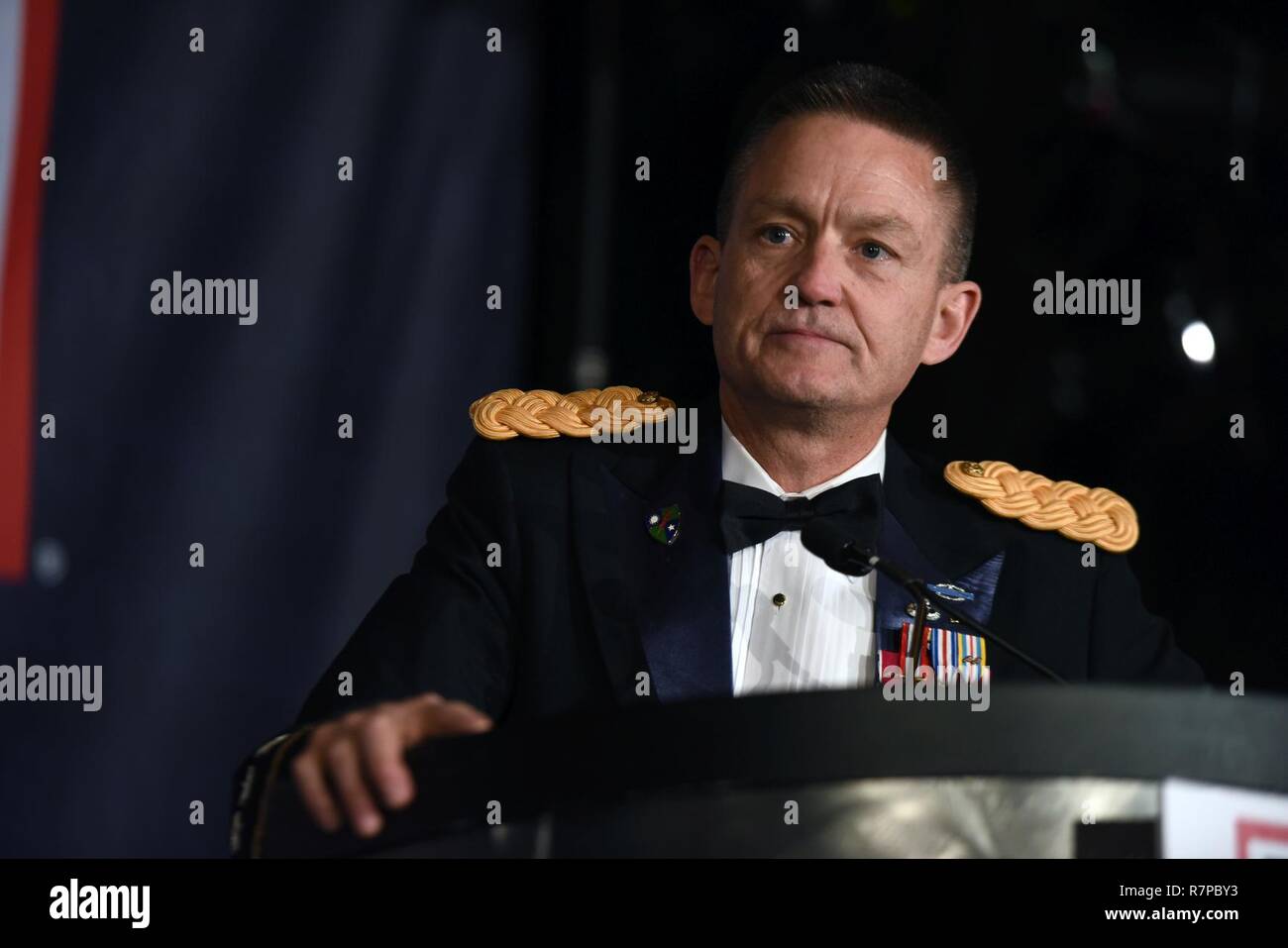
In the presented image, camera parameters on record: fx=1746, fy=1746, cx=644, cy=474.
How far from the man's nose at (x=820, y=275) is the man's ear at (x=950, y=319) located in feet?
0.87

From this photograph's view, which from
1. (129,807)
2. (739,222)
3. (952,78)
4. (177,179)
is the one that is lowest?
(129,807)

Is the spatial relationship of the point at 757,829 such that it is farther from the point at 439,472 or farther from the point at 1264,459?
the point at 1264,459

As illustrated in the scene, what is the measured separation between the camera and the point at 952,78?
116 inches

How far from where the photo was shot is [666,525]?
218 centimetres

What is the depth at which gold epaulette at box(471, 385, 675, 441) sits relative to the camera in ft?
7.49

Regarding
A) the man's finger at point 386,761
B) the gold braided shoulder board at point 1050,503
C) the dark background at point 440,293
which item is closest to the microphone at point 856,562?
the man's finger at point 386,761

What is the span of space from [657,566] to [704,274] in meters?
0.49

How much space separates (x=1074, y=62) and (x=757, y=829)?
82.7 inches

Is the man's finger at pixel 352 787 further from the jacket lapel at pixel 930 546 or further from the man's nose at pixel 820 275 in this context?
the man's nose at pixel 820 275

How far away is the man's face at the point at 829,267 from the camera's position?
216 cm

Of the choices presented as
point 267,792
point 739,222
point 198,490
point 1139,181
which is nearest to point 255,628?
point 198,490

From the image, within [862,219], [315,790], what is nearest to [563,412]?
[862,219]

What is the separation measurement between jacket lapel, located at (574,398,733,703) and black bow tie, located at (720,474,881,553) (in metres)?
0.03

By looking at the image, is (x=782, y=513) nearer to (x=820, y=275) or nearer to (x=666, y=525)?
(x=666, y=525)
